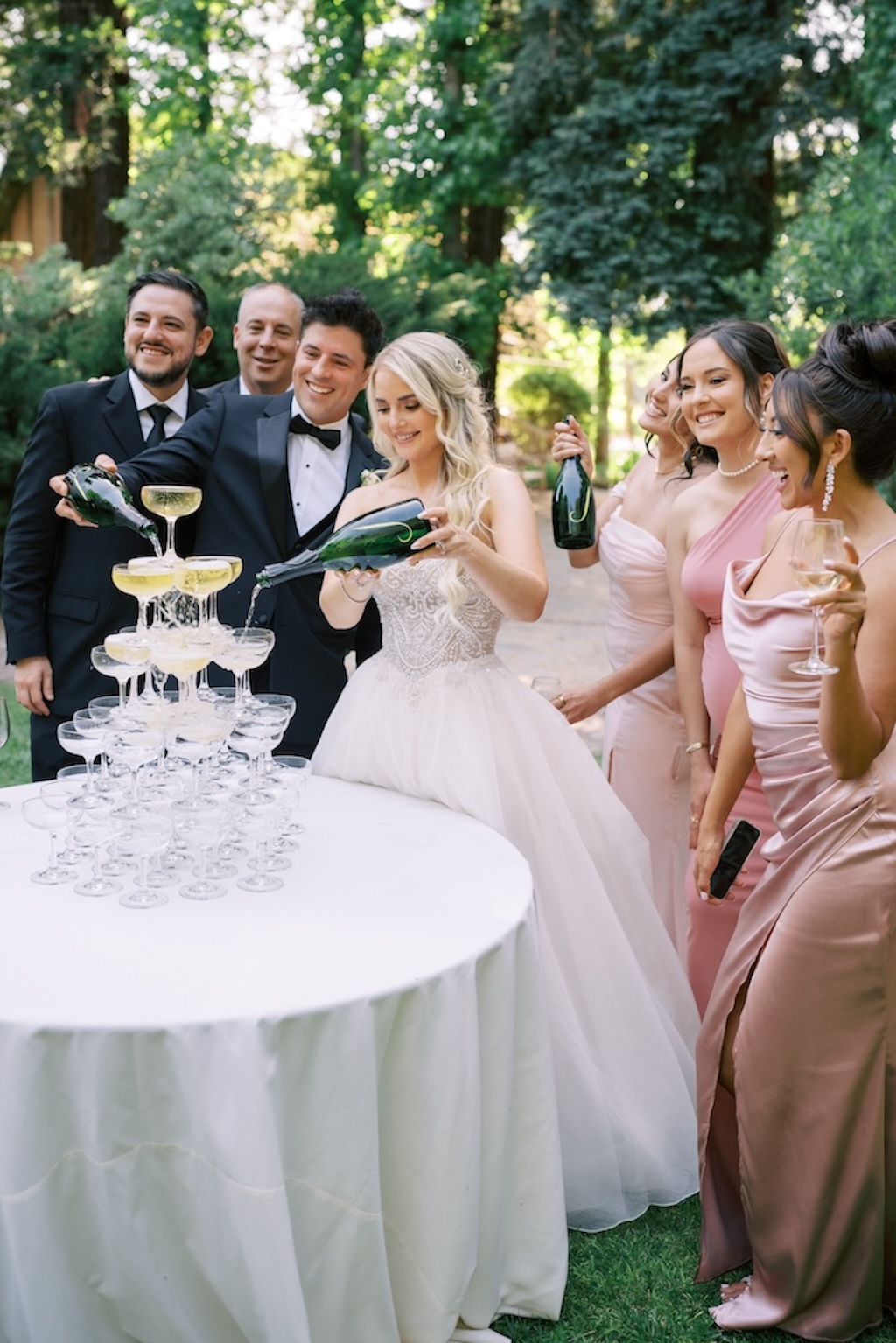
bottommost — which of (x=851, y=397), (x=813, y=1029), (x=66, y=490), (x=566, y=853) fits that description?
(x=813, y=1029)

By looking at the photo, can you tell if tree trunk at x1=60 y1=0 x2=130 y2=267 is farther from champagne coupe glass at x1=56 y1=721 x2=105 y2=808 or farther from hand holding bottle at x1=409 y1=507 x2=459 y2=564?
champagne coupe glass at x1=56 y1=721 x2=105 y2=808

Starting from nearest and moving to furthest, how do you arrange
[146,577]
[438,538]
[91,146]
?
[146,577]
[438,538]
[91,146]

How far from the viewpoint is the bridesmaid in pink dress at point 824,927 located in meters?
2.47

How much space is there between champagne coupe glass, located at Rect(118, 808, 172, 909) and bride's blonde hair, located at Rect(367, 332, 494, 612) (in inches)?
41.5

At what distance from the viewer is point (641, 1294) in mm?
2719

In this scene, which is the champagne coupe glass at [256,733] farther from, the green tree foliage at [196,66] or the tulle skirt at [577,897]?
the green tree foliage at [196,66]

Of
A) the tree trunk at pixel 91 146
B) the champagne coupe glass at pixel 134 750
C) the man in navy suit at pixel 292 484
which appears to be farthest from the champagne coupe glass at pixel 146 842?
the tree trunk at pixel 91 146

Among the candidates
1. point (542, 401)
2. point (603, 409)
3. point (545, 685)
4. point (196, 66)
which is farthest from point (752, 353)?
point (542, 401)

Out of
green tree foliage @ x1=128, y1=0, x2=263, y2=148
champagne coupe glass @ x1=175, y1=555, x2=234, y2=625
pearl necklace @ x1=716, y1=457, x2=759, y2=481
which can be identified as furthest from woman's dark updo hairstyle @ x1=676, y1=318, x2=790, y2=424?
green tree foliage @ x1=128, y1=0, x2=263, y2=148

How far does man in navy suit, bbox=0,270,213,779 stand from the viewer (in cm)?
402

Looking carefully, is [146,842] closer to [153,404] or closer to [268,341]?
[153,404]

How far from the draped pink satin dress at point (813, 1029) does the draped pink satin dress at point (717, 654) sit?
22.9 inches

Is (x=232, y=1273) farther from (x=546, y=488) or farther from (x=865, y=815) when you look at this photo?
(x=546, y=488)

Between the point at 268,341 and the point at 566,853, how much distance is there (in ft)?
8.93
